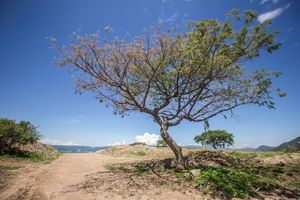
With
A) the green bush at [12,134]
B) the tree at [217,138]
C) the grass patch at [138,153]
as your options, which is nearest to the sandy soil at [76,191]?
the green bush at [12,134]

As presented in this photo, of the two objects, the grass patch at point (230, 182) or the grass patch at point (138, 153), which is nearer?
the grass patch at point (230, 182)

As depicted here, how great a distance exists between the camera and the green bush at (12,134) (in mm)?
17625

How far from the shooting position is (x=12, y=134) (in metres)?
18.2

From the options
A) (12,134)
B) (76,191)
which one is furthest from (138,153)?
(76,191)

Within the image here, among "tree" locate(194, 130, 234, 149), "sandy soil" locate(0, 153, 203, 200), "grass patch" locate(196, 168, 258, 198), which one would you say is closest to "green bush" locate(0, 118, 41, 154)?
"sandy soil" locate(0, 153, 203, 200)

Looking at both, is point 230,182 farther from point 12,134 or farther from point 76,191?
point 12,134

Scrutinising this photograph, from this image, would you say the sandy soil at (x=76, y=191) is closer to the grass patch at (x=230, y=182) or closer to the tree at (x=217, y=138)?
the grass patch at (x=230, y=182)

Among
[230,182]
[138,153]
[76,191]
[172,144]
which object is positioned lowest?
[76,191]

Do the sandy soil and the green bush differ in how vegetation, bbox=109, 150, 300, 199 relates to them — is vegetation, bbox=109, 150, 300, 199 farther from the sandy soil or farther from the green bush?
the green bush

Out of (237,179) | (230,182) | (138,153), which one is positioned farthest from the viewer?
(138,153)

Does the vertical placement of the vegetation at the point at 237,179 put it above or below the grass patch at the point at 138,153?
below

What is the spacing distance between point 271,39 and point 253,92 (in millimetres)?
3659

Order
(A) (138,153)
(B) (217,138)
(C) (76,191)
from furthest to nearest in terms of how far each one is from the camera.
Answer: (B) (217,138), (A) (138,153), (C) (76,191)

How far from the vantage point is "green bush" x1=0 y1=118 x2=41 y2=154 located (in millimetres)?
17625
